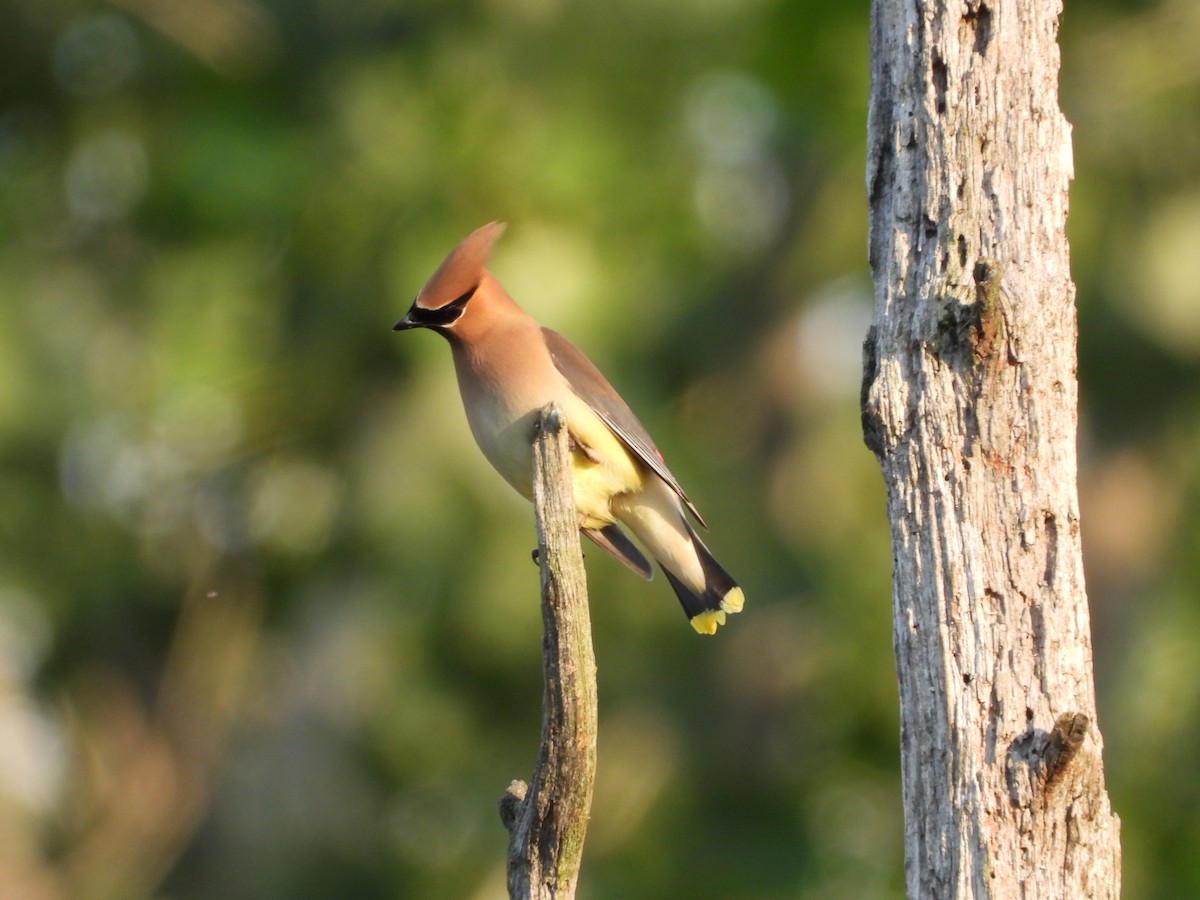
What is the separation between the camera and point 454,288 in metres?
4.45

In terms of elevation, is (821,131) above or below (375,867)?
above

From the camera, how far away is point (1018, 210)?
9.96ft

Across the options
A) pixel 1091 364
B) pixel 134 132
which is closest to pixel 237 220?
pixel 134 132

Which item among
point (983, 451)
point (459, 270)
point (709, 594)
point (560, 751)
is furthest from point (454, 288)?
point (983, 451)

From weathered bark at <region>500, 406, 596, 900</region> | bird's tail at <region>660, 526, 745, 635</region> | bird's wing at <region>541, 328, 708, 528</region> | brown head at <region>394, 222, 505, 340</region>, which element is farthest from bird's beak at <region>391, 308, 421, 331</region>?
weathered bark at <region>500, 406, 596, 900</region>

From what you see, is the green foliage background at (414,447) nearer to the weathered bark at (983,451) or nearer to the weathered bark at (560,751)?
the weathered bark at (560,751)

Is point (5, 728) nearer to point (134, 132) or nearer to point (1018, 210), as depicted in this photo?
point (134, 132)

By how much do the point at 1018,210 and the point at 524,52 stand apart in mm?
7544

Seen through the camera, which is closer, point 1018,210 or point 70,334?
point 1018,210

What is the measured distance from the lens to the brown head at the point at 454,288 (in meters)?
4.44

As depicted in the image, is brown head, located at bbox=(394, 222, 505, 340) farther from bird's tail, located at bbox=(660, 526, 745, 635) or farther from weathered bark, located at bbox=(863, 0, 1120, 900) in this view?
weathered bark, located at bbox=(863, 0, 1120, 900)

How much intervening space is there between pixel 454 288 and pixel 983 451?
1.83 m

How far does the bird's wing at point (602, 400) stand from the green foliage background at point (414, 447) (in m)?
4.57

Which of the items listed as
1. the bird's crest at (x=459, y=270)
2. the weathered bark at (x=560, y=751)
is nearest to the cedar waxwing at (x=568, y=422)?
the bird's crest at (x=459, y=270)
